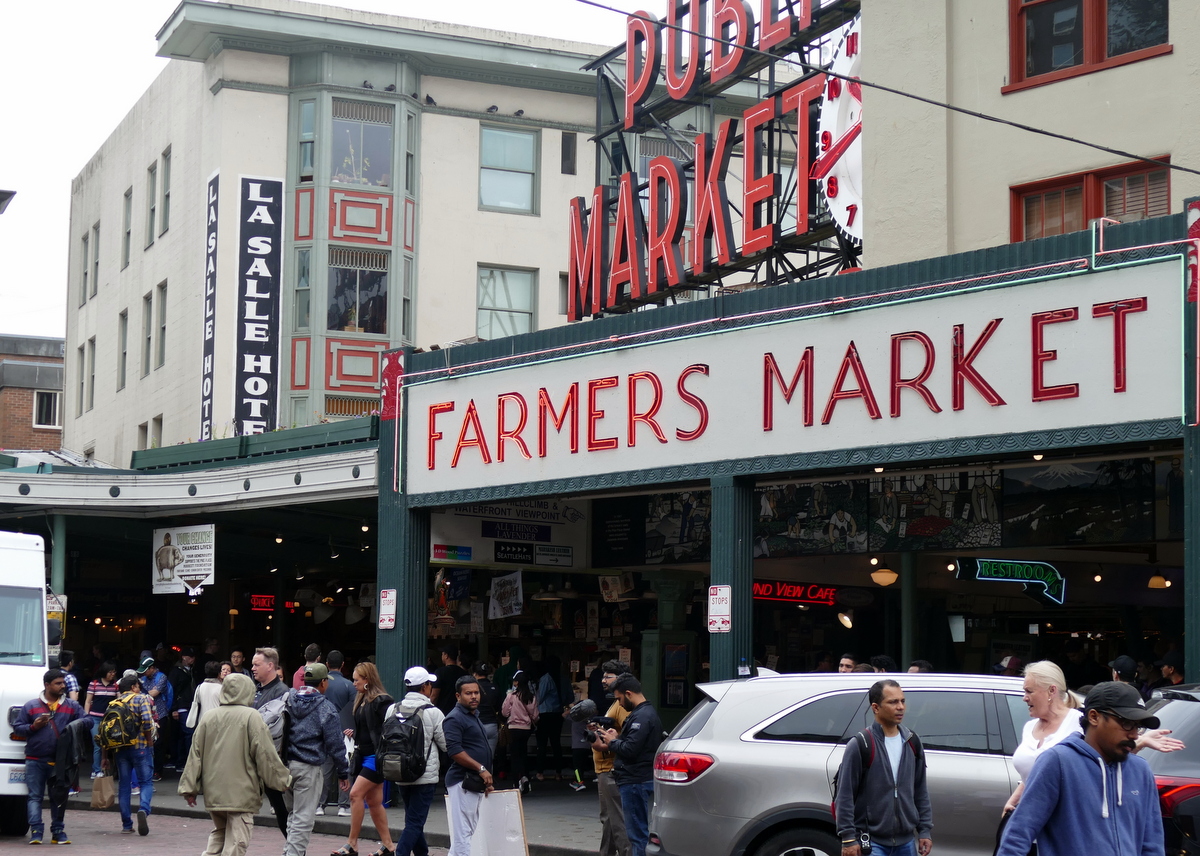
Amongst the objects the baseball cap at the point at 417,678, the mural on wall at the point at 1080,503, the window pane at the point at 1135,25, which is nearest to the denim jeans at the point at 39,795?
the baseball cap at the point at 417,678

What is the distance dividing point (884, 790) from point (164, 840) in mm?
10029

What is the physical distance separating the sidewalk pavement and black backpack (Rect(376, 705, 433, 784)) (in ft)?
9.12

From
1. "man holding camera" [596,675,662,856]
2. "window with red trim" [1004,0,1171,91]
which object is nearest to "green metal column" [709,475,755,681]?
"man holding camera" [596,675,662,856]

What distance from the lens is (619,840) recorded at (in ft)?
44.2

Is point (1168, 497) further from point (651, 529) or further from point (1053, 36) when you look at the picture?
point (651, 529)

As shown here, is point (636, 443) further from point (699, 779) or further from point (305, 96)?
point (305, 96)

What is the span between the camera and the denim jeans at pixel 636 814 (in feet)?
41.7

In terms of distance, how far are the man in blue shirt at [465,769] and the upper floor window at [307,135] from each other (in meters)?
21.8

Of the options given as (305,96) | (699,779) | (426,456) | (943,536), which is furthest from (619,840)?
(305,96)

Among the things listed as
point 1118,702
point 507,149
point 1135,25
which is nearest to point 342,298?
point 507,149

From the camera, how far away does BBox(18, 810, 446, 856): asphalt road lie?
15289 mm

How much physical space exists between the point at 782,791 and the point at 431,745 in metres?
3.55

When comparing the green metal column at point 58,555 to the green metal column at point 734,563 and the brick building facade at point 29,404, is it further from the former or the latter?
the brick building facade at point 29,404

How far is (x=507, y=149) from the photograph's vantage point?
35.1 m
